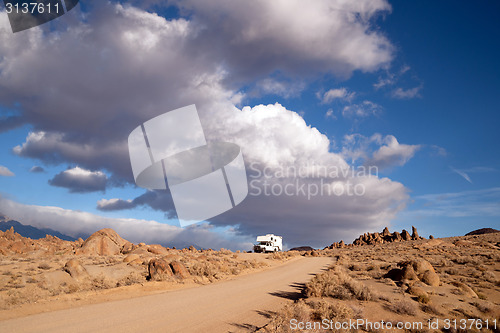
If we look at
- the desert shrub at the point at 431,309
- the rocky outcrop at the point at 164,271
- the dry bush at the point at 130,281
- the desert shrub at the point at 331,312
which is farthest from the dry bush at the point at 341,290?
the dry bush at the point at 130,281

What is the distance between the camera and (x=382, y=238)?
321ft

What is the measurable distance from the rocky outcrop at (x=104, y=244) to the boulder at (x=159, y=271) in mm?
27395

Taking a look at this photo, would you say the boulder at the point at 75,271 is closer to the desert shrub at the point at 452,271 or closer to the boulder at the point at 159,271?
the boulder at the point at 159,271

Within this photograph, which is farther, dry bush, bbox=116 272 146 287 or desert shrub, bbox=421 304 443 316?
dry bush, bbox=116 272 146 287

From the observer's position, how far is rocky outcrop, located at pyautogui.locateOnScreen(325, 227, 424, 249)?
3629 inches

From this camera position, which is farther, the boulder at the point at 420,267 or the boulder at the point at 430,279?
the boulder at the point at 420,267

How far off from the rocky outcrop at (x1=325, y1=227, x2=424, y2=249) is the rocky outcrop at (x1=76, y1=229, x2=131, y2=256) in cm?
7574

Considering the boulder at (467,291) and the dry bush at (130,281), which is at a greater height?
the boulder at (467,291)

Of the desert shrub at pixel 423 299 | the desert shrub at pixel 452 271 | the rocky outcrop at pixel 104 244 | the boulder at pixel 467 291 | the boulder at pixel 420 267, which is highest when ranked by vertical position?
the boulder at pixel 420 267

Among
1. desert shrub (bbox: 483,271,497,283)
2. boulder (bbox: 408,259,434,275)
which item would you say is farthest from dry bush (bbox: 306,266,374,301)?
desert shrub (bbox: 483,271,497,283)

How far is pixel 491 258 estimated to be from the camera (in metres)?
28.6

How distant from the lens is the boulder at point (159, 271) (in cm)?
1819

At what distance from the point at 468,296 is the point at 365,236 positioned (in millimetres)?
99858

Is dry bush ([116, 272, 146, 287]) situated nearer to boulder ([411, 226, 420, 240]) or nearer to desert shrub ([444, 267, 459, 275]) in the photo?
desert shrub ([444, 267, 459, 275])
